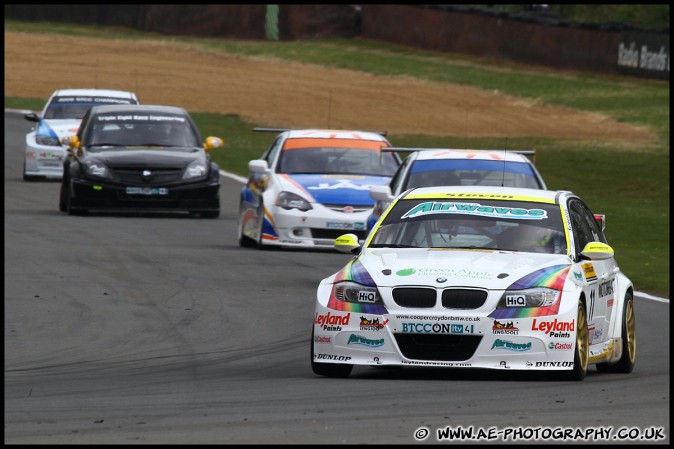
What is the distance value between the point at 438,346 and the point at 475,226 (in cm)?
142

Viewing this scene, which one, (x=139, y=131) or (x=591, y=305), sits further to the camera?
(x=139, y=131)

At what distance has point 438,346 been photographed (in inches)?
397

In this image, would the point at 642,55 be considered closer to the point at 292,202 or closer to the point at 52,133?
the point at 52,133

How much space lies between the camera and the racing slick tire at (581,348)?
10.2 m

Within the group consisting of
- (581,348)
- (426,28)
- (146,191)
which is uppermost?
(581,348)

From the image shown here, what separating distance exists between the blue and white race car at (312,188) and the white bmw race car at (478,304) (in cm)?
824

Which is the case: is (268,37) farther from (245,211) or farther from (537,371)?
Answer: (537,371)

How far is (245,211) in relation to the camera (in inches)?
795

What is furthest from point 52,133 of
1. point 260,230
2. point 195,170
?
point 260,230

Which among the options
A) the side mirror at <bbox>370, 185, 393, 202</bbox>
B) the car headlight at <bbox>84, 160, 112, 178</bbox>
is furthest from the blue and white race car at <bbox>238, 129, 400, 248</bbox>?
the side mirror at <bbox>370, 185, 393, 202</bbox>

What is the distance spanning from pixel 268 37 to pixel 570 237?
54.6 m

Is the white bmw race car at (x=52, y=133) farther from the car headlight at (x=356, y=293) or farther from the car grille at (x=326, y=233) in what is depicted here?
the car headlight at (x=356, y=293)

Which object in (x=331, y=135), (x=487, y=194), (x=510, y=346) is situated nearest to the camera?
Result: (x=510, y=346)

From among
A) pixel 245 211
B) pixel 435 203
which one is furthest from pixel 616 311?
pixel 245 211
